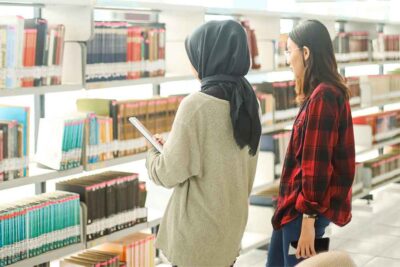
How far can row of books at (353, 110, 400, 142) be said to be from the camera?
22.5ft

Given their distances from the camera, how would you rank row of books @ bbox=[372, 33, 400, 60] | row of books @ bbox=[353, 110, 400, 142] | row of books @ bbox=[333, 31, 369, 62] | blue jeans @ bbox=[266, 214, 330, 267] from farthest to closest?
1. row of books @ bbox=[372, 33, 400, 60]
2. row of books @ bbox=[353, 110, 400, 142]
3. row of books @ bbox=[333, 31, 369, 62]
4. blue jeans @ bbox=[266, 214, 330, 267]

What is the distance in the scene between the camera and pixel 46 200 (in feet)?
11.3

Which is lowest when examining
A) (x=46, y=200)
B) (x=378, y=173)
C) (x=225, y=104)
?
(x=378, y=173)

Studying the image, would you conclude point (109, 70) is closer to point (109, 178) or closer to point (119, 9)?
point (109, 178)

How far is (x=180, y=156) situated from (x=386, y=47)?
5.24m

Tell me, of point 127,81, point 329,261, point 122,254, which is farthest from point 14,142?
point 329,261

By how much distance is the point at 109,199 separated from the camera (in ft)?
12.3

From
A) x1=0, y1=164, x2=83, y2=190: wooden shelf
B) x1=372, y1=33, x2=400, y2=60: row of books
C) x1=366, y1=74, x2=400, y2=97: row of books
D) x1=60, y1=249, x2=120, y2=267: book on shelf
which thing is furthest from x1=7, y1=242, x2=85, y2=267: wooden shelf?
x1=372, y1=33, x2=400, y2=60: row of books

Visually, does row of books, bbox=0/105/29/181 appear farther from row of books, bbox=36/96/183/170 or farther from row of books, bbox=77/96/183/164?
row of books, bbox=77/96/183/164

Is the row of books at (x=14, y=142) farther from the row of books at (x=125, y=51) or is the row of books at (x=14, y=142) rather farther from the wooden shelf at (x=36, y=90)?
the row of books at (x=125, y=51)

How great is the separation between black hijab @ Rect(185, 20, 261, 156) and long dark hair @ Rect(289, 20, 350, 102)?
1.07ft

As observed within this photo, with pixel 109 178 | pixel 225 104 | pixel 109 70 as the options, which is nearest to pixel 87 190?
pixel 109 178

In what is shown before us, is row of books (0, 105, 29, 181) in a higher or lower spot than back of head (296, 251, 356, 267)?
higher

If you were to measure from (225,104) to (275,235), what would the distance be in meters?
0.70
